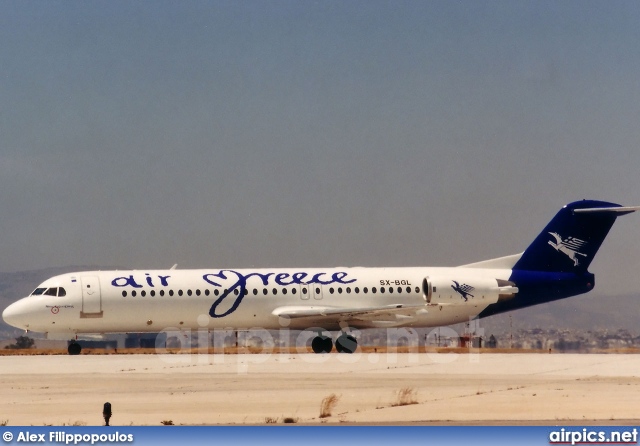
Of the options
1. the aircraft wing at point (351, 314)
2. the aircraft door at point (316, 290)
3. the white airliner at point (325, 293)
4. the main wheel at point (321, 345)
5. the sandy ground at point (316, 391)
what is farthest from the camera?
the aircraft door at point (316, 290)

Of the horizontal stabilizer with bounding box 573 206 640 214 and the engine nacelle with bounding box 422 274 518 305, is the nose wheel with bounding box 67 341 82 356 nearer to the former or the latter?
the engine nacelle with bounding box 422 274 518 305

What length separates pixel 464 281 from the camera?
4384 centimetres

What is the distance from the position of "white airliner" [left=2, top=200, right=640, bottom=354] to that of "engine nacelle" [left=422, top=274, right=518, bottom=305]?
1.7 inches

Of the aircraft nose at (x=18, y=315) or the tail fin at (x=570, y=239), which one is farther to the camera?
the tail fin at (x=570, y=239)

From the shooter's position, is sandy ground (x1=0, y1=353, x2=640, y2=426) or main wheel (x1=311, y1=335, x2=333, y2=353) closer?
sandy ground (x1=0, y1=353, x2=640, y2=426)

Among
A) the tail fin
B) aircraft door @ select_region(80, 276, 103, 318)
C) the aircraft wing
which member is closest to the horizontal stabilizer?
the tail fin

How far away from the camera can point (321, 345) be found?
140ft

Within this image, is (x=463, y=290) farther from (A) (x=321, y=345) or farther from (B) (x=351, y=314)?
(A) (x=321, y=345)

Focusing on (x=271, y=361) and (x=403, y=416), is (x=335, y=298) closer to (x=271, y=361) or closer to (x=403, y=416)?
(x=271, y=361)

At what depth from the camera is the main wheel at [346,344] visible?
42062mm

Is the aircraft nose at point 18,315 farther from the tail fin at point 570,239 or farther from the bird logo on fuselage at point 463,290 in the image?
the tail fin at point 570,239

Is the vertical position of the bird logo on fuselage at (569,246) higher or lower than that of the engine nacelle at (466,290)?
higher

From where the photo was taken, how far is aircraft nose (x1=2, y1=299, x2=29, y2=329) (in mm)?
41125

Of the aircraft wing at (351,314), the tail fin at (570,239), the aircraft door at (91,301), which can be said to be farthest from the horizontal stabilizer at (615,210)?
the aircraft door at (91,301)
